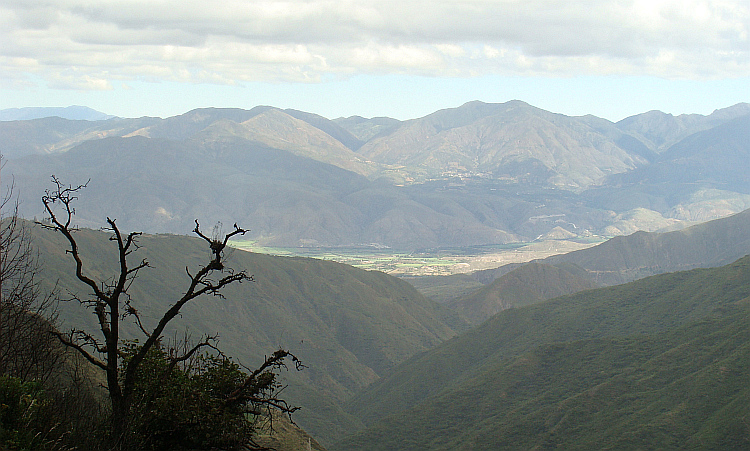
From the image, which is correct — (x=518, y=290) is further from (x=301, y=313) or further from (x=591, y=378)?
(x=591, y=378)

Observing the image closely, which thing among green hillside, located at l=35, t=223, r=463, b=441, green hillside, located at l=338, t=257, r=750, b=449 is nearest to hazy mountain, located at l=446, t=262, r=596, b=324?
green hillside, located at l=35, t=223, r=463, b=441

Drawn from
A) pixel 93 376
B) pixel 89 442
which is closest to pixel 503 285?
pixel 93 376

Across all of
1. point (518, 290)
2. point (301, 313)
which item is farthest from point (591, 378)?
point (518, 290)

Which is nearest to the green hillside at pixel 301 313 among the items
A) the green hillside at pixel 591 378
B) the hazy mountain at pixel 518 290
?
the green hillside at pixel 591 378

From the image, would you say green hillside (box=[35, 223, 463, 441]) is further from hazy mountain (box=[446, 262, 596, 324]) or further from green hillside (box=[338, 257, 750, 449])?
hazy mountain (box=[446, 262, 596, 324])

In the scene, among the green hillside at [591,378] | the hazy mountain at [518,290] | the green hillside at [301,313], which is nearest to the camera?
the green hillside at [591,378]

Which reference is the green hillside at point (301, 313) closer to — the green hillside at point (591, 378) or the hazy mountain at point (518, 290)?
the green hillside at point (591, 378)

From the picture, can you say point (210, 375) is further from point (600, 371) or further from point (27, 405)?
point (600, 371)
